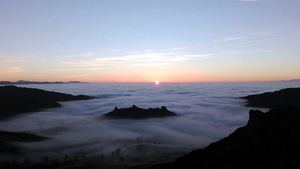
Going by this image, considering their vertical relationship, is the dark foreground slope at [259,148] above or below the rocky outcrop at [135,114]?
above

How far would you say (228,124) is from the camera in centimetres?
4575

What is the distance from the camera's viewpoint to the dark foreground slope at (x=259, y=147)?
14.0 m

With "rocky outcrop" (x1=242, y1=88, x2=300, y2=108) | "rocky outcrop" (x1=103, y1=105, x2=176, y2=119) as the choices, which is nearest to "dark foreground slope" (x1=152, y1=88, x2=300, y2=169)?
"rocky outcrop" (x1=103, y1=105, x2=176, y2=119)

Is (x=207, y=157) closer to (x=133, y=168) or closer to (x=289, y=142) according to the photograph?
(x=289, y=142)

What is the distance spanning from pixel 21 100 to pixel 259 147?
55.1 metres

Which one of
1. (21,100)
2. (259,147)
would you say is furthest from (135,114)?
(259,147)

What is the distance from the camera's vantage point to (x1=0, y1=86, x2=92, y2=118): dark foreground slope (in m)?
55.8

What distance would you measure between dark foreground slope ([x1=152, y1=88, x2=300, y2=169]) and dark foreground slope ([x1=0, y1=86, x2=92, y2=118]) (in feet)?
132

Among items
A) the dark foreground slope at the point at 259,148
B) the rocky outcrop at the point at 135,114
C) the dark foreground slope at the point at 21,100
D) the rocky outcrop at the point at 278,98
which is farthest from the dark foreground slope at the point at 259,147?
the rocky outcrop at the point at 278,98

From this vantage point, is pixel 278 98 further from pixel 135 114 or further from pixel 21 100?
pixel 21 100

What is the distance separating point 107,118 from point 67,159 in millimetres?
26553

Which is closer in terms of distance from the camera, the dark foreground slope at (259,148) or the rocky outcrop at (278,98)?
the dark foreground slope at (259,148)

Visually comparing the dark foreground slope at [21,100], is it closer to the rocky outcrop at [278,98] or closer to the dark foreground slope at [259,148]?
the dark foreground slope at [259,148]

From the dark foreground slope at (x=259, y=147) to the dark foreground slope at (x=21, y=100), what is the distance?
40175mm
